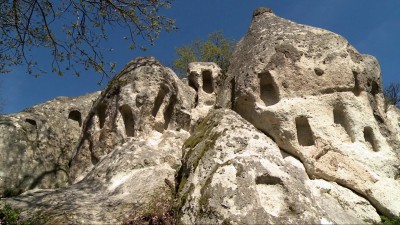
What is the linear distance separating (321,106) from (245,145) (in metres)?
3.31

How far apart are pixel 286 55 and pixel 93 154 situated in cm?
559

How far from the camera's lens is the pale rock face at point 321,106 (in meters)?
9.48

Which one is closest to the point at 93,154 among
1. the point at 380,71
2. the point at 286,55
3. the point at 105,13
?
the point at 105,13

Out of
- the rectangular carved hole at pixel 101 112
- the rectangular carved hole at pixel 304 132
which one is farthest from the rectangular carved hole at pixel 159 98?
the rectangular carved hole at pixel 304 132

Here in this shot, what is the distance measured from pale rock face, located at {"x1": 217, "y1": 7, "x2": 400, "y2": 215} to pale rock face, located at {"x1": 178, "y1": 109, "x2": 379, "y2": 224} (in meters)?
0.75

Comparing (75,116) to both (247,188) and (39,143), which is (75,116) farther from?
(247,188)

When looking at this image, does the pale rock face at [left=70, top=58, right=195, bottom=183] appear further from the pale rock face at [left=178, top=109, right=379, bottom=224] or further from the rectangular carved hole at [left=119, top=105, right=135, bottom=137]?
the pale rock face at [left=178, top=109, right=379, bottom=224]

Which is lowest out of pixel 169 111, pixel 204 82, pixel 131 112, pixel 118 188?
pixel 118 188

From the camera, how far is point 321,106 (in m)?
10.4

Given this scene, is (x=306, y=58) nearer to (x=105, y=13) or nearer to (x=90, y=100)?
(x=105, y=13)

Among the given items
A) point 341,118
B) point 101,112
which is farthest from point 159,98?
point 341,118

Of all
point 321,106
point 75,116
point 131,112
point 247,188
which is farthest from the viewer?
point 75,116

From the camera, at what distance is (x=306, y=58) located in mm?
11266

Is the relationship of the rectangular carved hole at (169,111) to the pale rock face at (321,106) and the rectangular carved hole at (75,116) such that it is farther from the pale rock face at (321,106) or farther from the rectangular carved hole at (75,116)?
the rectangular carved hole at (75,116)
